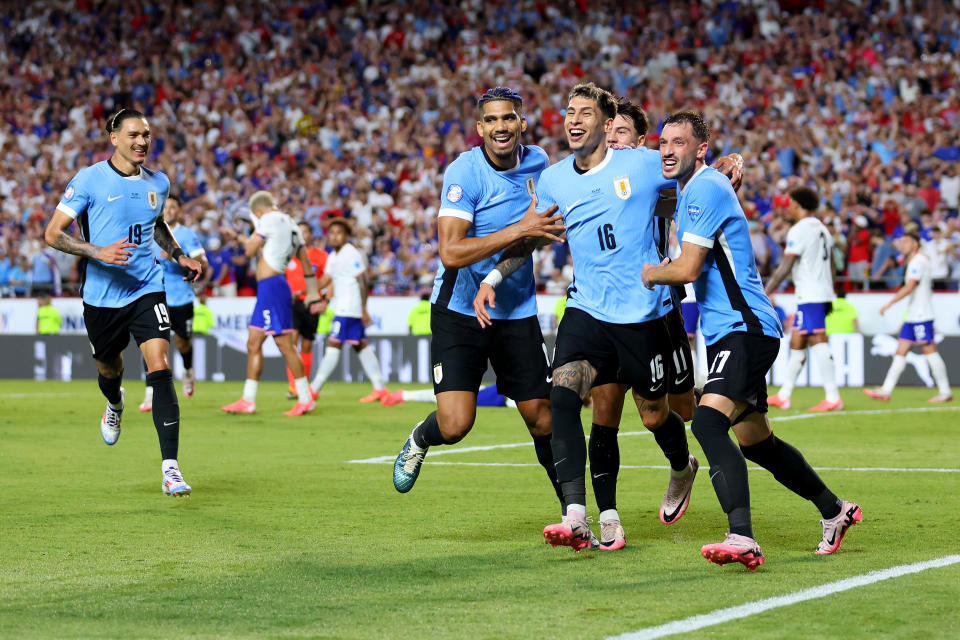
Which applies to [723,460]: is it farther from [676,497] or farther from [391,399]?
[391,399]

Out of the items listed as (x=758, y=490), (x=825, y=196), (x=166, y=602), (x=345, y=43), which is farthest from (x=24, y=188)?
(x=166, y=602)

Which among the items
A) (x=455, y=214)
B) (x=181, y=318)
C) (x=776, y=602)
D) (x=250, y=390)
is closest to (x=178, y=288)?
(x=181, y=318)

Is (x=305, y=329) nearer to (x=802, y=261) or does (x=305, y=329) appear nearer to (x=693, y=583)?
(x=802, y=261)

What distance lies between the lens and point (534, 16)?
31.7m

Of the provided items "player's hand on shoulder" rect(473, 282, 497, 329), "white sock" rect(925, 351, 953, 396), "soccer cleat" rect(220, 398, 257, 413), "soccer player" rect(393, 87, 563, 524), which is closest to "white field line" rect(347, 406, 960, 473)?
"white sock" rect(925, 351, 953, 396)

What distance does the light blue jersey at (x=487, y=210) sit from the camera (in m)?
7.14

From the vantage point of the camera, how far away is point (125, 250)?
912cm

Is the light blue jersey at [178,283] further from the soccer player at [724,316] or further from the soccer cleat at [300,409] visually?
the soccer player at [724,316]

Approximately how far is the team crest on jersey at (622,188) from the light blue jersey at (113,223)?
3952mm

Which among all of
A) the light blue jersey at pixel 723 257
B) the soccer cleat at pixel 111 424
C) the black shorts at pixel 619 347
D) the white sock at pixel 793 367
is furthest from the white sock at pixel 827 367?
the light blue jersey at pixel 723 257

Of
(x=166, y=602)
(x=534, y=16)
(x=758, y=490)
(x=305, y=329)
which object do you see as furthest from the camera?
(x=534, y=16)

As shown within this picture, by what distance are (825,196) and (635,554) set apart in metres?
17.8

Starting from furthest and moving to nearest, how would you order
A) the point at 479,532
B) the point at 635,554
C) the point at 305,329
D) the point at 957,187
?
the point at 957,187
the point at 305,329
the point at 479,532
the point at 635,554

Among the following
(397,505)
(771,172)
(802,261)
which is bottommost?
(397,505)
